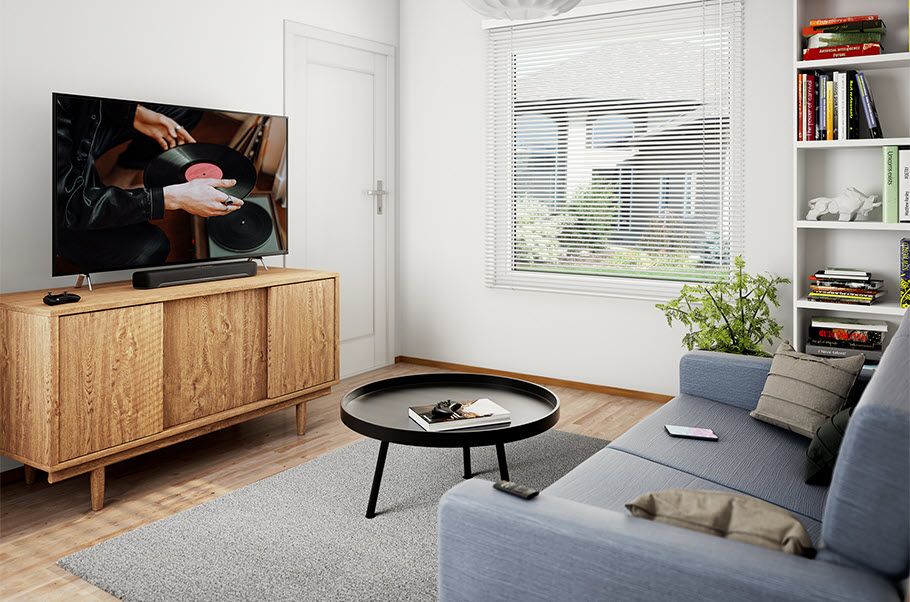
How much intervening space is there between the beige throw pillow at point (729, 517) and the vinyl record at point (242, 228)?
272 cm

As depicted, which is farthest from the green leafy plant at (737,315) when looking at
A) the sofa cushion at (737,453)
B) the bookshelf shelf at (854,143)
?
the sofa cushion at (737,453)

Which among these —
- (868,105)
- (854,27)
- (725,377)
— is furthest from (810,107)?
(725,377)

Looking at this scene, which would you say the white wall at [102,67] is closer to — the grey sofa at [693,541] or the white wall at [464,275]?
the white wall at [464,275]

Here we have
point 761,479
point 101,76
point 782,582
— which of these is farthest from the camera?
point 101,76

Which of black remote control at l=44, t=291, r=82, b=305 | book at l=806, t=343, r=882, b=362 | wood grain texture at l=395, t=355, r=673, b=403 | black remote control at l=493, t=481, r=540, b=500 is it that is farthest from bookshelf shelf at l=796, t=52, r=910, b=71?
black remote control at l=44, t=291, r=82, b=305

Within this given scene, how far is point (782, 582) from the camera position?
1.27 m

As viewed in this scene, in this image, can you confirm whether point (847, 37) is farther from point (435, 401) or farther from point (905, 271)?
point (435, 401)

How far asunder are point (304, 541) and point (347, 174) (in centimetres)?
284

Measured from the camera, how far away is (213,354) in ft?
11.1

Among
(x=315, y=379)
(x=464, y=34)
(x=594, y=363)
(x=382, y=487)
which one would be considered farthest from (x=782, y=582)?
(x=464, y=34)

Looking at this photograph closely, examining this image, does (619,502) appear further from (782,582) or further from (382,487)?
(382,487)

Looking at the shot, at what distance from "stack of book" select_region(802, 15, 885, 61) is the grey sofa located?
1991 millimetres

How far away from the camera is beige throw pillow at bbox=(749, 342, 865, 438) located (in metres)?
2.48

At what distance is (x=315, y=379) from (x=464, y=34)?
255 centimetres
